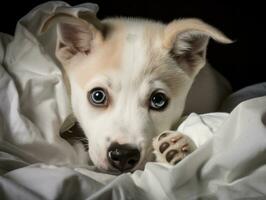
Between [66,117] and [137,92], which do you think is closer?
[137,92]

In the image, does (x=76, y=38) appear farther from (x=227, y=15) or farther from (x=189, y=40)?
(x=227, y=15)

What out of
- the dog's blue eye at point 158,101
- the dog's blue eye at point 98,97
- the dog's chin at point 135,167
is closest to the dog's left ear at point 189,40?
the dog's blue eye at point 158,101

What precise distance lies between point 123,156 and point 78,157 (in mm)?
295

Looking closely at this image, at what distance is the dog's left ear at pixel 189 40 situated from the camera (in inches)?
70.6

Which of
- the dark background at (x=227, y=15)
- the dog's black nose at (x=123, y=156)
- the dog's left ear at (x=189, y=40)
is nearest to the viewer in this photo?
the dog's black nose at (x=123, y=156)

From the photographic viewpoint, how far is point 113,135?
5.62 feet

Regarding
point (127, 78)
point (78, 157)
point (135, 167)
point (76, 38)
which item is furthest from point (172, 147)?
point (76, 38)

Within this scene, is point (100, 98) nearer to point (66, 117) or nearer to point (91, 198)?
point (66, 117)

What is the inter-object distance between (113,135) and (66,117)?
33cm

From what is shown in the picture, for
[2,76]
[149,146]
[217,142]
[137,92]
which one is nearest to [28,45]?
[2,76]

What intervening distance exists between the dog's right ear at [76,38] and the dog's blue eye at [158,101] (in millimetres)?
294

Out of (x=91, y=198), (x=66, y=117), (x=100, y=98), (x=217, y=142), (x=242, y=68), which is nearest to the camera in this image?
(x=91, y=198)

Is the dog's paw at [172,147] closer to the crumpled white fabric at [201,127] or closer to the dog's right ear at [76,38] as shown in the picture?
the crumpled white fabric at [201,127]

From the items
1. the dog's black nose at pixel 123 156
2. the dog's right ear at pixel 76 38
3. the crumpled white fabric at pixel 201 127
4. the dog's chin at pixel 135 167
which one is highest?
the dog's right ear at pixel 76 38
